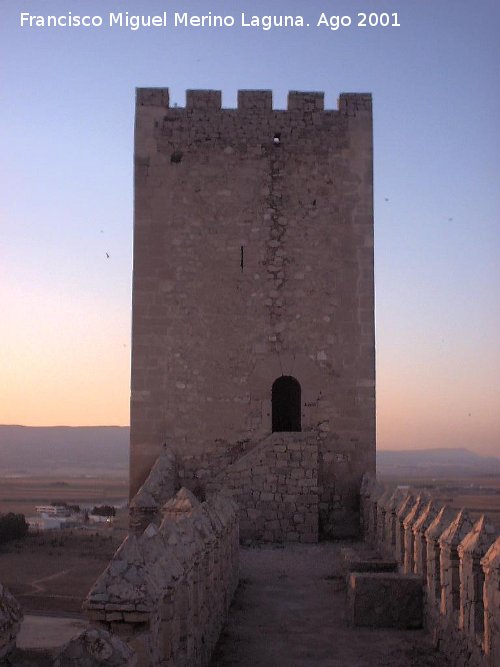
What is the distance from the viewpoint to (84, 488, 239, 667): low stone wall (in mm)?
5023

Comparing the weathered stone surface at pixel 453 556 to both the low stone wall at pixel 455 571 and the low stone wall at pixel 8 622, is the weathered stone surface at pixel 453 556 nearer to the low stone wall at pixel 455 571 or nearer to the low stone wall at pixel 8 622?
the low stone wall at pixel 455 571

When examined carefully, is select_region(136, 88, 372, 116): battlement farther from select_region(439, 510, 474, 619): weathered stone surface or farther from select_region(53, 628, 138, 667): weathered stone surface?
select_region(53, 628, 138, 667): weathered stone surface

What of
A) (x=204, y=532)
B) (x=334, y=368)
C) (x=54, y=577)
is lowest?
(x=54, y=577)

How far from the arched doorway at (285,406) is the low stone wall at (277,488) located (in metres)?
2.79

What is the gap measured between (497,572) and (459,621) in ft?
4.91

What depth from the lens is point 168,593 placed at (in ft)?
18.4

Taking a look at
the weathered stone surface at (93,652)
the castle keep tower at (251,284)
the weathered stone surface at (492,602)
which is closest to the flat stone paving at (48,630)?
the castle keep tower at (251,284)

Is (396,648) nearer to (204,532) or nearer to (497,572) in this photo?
(204,532)

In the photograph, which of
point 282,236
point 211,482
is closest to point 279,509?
point 211,482

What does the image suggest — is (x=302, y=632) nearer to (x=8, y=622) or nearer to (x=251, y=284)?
(x=8, y=622)

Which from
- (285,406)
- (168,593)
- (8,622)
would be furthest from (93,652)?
(285,406)

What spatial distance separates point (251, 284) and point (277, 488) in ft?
11.8

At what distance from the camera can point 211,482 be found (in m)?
14.4

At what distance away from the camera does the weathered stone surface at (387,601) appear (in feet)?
28.6
